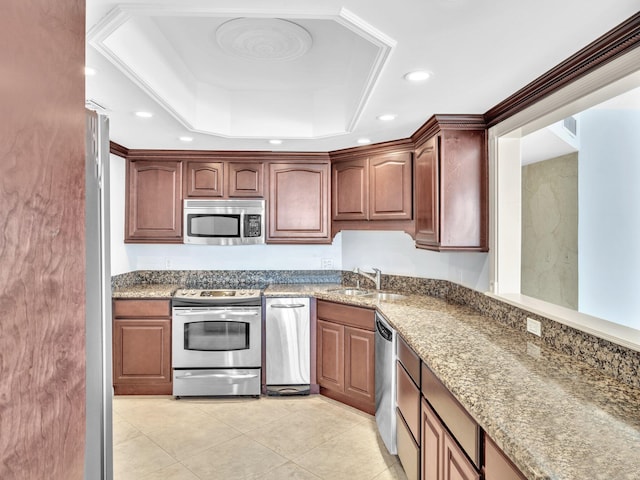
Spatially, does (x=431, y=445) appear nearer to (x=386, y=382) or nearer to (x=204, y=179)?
(x=386, y=382)

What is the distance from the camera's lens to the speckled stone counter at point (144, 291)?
343cm

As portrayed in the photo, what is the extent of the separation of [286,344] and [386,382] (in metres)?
1.12

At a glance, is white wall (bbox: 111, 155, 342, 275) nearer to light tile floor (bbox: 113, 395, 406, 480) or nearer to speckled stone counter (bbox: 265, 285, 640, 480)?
light tile floor (bbox: 113, 395, 406, 480)

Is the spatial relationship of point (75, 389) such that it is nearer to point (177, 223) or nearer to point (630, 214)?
point (177, 223)

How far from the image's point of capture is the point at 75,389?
0.60 meters

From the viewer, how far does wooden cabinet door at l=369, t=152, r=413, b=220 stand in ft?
10.6

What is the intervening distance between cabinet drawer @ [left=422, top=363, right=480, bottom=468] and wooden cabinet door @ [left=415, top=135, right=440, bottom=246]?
1.10m

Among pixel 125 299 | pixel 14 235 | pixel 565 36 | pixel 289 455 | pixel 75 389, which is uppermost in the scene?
pixel 565 36

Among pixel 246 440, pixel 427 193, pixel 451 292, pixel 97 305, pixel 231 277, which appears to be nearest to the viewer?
pixel 97 305

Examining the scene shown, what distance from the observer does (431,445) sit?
6.00ft

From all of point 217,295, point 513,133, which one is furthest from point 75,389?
point 217,295

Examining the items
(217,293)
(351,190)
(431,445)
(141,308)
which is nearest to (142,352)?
(141,308)

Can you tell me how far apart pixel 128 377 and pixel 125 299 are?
684 millimetres

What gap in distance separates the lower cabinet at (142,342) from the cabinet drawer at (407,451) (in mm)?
2082
